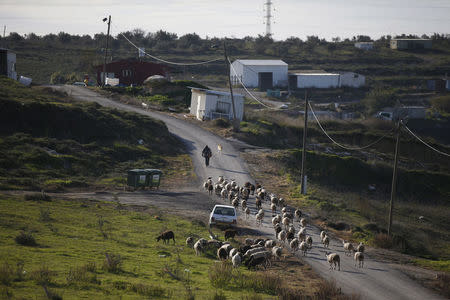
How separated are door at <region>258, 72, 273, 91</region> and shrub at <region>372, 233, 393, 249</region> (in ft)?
255

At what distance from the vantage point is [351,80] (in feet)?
358

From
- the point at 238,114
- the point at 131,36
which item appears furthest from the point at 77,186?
the point at 131,36

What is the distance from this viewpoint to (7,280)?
14.2 metres

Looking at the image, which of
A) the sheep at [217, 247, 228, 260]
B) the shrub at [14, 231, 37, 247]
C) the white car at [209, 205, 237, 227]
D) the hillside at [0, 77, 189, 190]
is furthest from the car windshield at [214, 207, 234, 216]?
the hillside at [0, 77, 189, 190]

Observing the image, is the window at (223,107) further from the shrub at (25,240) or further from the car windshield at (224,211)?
the shrub at (25,240)

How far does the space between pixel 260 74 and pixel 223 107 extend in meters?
45.4

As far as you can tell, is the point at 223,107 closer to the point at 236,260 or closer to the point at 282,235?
the point at 282,235

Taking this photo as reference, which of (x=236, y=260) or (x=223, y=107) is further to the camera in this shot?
(x=223, y=107)

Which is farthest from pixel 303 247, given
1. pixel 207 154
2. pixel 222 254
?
pixel 207 154

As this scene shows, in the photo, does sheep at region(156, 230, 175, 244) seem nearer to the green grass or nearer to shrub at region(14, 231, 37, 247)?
the green grass

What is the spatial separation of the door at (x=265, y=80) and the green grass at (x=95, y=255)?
77421mm

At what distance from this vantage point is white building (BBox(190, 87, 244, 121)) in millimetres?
59906

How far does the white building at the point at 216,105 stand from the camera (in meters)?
59.9

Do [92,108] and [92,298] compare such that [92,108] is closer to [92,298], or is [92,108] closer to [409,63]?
[92,298]
